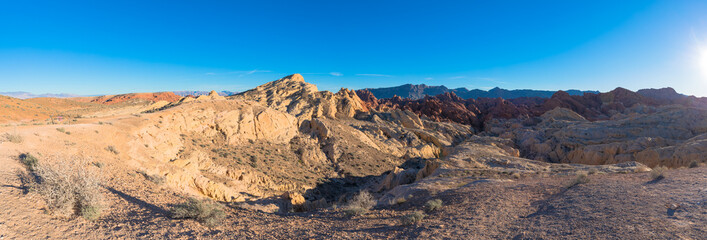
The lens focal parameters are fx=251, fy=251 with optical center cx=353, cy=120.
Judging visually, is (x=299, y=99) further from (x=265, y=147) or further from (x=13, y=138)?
(x=13, y=138)

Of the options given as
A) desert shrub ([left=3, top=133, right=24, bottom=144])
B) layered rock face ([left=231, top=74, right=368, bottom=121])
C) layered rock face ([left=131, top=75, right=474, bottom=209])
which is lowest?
layered rock face ([left=131, top=75, right=474, bottom=209])

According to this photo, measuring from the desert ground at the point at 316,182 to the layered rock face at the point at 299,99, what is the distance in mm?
5647

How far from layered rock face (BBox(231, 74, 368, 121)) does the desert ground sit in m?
5.65

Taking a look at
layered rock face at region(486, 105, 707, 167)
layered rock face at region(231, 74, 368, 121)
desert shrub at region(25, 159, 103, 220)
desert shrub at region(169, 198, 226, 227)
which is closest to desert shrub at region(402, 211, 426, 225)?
desert shrub at region(169, 198, 226, 227)

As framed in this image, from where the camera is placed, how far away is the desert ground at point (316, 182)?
19.1ft

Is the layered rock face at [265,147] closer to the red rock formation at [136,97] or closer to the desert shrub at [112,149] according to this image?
the desert shrub at [112,149]

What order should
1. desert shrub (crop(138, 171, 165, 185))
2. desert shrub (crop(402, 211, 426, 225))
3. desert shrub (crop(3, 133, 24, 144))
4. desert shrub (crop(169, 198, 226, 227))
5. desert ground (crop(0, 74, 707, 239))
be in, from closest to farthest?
desert ground (crop(0, 74, 707, 239)) < desert shrub (crop(169, 198, 226, 227)) < desert shrub (crop(402, 211, 426, 225)) < desert shrub (crop(3, 133, 24, 144)) < desert shrub (crop(138, 171, 165, 185))

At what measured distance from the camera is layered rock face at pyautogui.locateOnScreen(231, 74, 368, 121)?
40000mm

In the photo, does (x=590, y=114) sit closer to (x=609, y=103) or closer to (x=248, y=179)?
(x=609, y=103)

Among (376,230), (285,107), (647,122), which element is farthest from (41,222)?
(647,122)

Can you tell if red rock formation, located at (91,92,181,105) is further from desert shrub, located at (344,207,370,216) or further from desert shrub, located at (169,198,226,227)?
desert shrub, located at (344,207,370,216)

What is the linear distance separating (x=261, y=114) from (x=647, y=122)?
4977cm

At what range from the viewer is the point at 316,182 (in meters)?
23.0

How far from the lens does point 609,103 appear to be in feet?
244
